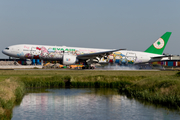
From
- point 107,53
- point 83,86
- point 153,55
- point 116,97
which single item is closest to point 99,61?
point 107,53

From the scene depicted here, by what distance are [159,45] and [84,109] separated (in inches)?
1826

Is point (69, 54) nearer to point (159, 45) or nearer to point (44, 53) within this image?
point (44, 53)

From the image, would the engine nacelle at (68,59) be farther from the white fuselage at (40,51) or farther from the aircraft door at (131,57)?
the aircraft door at (131,57)

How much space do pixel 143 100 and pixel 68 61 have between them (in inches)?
1165

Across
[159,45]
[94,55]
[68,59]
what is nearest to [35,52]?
[68,59]

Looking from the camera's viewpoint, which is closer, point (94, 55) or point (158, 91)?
point (158, 91)

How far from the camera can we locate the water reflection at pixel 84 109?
17.9m

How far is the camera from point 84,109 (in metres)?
20.1

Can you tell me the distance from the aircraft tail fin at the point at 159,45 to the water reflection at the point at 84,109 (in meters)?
38.7

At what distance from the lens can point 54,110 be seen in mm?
19750

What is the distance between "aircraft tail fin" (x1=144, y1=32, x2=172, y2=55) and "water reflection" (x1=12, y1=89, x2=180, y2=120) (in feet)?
127

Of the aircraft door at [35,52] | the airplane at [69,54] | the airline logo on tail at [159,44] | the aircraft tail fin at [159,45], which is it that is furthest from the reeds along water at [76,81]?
the airline logo on tail at [159,44]

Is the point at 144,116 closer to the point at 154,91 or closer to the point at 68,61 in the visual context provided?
the point at 154,91

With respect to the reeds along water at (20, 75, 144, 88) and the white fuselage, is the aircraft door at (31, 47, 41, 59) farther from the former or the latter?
the reeds along water at (20, 75, 144, 88)
